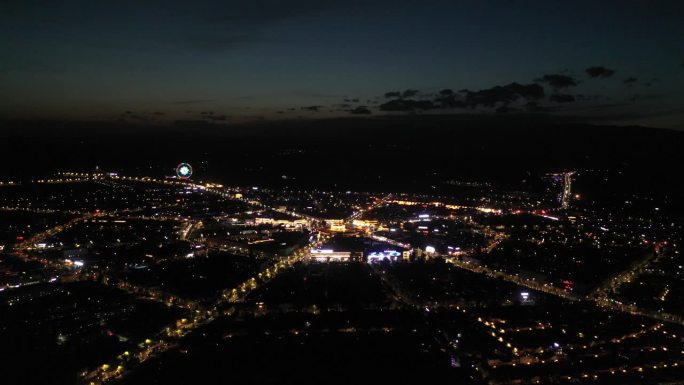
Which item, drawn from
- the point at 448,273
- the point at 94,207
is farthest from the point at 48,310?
the point at 94,207

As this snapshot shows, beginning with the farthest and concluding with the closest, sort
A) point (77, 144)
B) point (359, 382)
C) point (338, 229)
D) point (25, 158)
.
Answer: point (77, 144) → point (25, 158) → point (338, 229) → point (359, 382)

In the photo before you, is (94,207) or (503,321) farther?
(94,207)

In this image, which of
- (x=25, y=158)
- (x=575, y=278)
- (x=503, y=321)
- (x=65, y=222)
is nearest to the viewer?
(x=503, y=321)

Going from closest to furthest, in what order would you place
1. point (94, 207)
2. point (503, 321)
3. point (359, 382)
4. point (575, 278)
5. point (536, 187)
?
point (359, 382) < point (503, 321) < point (575, 278) < point (94, 207) < point (536, 187)

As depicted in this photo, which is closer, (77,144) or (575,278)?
(575,278)

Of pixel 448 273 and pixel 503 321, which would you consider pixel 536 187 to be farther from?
pixel 503 321

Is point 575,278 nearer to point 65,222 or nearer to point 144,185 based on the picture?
point 65,222

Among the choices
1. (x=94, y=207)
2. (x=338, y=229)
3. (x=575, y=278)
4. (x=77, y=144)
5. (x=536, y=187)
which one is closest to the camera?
(x=575, y=278)

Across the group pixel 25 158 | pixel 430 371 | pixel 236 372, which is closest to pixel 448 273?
pixel 430 371
